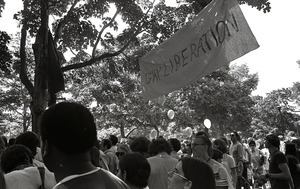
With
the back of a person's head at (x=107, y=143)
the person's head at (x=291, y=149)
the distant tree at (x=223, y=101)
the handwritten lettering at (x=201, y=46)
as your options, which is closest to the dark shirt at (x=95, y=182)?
the handwritten lettering at (x=201, y=46)

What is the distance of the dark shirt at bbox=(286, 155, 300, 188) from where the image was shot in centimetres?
625

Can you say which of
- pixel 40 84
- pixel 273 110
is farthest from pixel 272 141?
pixel 273 110

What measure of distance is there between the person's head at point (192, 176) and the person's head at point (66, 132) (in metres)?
0.96

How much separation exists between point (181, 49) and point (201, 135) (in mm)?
1215

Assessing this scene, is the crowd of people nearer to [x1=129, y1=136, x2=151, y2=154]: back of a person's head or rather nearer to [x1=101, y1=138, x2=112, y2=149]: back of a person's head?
[x1=129, y1=136, x2=151, y2=154]: back of a person's head

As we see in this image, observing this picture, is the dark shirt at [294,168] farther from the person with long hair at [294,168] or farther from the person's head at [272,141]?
the person's head at [272,141]

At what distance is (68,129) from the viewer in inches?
71.2

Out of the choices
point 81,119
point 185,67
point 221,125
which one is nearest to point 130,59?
point 185,67

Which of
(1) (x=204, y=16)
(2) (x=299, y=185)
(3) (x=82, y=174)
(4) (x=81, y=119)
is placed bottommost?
(2) (x=299, y=185)

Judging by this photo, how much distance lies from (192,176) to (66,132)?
111cm

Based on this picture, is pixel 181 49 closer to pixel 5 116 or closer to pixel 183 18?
pixel 183 18

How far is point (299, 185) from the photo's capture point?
623 cm

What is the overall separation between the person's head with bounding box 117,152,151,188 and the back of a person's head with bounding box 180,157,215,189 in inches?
25.4

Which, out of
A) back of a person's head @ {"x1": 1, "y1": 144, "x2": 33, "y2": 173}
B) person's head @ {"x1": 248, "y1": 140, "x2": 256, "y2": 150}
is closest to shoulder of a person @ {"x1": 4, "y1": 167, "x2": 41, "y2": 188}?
back of a person's head @ {"x1": 1, "y1": 144, "x2": 33, "y2": 173}
